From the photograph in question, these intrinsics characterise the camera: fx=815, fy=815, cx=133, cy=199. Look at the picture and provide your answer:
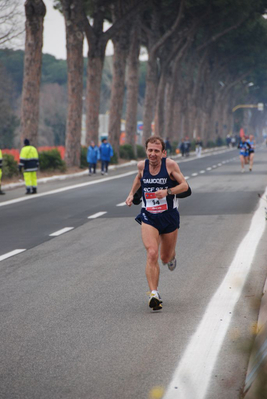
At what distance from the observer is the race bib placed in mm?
7777

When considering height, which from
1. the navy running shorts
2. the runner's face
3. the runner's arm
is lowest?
the navy running shorts

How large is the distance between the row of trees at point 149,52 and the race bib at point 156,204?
2557 centimetres

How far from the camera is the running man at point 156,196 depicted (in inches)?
299

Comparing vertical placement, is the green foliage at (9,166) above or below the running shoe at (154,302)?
below

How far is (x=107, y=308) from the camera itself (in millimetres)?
7539

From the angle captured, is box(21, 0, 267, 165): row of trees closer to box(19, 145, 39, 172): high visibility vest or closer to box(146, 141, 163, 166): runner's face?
box(19, 145, 39, 172): high visibility vest

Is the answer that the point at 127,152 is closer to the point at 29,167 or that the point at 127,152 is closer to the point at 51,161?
the point at 51,161

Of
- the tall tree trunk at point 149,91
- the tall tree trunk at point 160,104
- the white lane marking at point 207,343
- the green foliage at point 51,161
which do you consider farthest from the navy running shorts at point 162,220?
the tall tree trunk at point 160,104

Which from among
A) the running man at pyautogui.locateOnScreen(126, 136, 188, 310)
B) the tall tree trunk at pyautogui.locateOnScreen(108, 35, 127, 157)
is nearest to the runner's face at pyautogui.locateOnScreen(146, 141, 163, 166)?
the running man at pyautogui.locateOnScreen(126, 136, 188, 310)

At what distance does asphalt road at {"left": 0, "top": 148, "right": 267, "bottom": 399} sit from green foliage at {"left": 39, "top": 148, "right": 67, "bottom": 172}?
18.0 metres

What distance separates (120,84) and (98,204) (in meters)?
27.3

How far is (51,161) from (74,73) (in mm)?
4805

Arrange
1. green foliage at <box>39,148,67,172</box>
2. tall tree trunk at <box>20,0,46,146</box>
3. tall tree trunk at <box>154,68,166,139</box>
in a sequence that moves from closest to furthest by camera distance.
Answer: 1. tall tree trunk at <box>20,0,46,146</box>
2. green foliage at <box>39,148,67,172</box>
3. tall tree trunk at <box>154,68,166,139</box>

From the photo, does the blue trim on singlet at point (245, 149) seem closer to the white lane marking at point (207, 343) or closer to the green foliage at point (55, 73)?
the white lane marking at point (207, 343)
